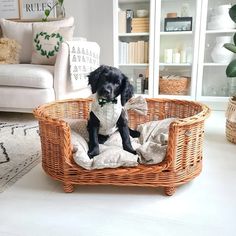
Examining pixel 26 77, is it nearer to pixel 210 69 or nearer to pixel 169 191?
pixel 169 191

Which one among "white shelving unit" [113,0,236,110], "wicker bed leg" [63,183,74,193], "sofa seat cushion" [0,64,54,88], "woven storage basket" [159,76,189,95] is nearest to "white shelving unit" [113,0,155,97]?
"white shelving unit" [113,0,236,110]

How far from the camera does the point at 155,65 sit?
7.84 ft

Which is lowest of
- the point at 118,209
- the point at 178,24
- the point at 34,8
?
the point at 118,209

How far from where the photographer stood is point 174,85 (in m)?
2.40

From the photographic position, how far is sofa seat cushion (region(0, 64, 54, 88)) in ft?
6.12

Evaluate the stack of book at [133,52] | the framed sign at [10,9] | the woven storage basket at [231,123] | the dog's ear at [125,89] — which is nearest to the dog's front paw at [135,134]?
the dog's ear at [125,89]

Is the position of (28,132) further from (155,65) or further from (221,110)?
(221,110)

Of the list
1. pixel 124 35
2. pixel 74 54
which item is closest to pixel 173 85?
pixel 124 35

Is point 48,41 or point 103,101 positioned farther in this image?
point 48,41

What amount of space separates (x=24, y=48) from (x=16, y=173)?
60.1 inches

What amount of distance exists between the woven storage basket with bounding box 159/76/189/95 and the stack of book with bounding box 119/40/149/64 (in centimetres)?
27

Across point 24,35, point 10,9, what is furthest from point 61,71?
point 10,9

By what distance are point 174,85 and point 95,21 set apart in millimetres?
1060

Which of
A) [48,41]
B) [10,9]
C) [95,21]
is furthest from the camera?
[10,9]
